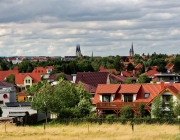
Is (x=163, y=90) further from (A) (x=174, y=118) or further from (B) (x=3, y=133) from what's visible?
(B) (x=3, y=133)

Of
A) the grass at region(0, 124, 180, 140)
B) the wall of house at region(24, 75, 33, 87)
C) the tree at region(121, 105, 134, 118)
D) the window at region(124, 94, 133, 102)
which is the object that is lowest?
the grass at region(0, 124, 180, 140)

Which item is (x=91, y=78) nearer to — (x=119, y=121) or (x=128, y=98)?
(x=128, y=98)

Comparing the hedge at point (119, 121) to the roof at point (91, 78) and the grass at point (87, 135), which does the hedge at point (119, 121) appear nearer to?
the grass at point (87, 135)

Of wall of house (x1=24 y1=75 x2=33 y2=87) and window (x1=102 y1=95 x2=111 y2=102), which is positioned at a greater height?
wall of house (x1=24 y1=75 x2=33 y2=87)

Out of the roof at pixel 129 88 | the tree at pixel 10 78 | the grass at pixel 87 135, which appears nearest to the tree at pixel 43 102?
the grass at pixel 87 135

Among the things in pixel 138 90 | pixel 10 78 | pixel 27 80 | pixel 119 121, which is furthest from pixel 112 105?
pixel 10 78

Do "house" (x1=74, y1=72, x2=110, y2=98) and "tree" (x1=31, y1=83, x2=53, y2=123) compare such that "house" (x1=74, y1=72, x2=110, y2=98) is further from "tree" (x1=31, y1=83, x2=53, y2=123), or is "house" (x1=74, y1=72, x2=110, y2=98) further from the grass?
the grass

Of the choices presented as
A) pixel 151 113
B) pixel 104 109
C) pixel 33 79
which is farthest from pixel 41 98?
pixel 33 79

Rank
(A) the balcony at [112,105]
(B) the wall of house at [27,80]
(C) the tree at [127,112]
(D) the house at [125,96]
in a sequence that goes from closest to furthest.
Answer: (C) the tree at [127,112]
(D) the house at [125,96]
(A) the balcony at [112,105]
(B) the wall of house at [27,80]

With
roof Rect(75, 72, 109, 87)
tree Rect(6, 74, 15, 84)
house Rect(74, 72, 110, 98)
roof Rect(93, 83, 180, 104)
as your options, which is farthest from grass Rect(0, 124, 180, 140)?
tree Rect(6, 74, 15, 84)

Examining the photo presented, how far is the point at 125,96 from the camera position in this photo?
52.9 m

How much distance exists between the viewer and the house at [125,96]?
51.1 meters

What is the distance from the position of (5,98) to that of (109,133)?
29.6m

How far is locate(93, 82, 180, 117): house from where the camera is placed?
168 ft
